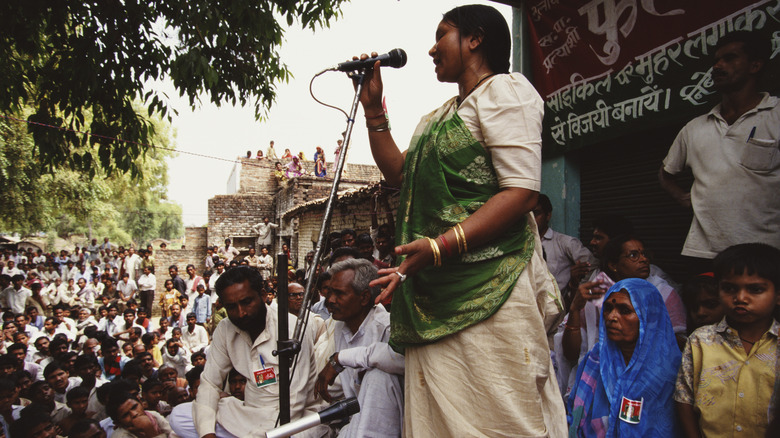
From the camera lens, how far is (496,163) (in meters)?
1.18

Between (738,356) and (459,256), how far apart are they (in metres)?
1.37

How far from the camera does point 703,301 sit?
7.84 feet

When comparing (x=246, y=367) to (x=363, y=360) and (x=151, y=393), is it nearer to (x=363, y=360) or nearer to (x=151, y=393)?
(x=363, y=360)

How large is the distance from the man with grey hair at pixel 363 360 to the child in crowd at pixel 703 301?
1.66 meters

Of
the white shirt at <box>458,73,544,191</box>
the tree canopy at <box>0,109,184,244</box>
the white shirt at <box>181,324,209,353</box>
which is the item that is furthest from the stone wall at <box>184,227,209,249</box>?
the white shirt at <box>458,73,544,191</box>

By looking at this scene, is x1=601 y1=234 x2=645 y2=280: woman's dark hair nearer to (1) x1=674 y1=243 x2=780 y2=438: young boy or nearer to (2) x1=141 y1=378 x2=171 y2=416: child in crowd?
(1) x1=674 y1=243 x2=780 y2=438: young boy

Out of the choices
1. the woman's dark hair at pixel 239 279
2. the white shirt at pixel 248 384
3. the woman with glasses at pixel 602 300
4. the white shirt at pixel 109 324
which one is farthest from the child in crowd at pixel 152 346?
the woman with glasses at pixel 602 300

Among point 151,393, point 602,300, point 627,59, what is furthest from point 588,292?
point 151,393

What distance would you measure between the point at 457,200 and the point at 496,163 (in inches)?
5.5

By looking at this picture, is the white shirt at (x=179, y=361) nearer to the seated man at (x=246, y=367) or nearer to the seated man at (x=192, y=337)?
the seated man at (x=192, y=337)

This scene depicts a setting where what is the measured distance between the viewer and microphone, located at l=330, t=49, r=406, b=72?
56.6 inches

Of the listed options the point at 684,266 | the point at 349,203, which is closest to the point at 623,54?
the point at 684,266

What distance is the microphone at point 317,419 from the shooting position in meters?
1.06

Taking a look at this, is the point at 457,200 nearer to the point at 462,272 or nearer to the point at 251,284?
the point at 462,272
